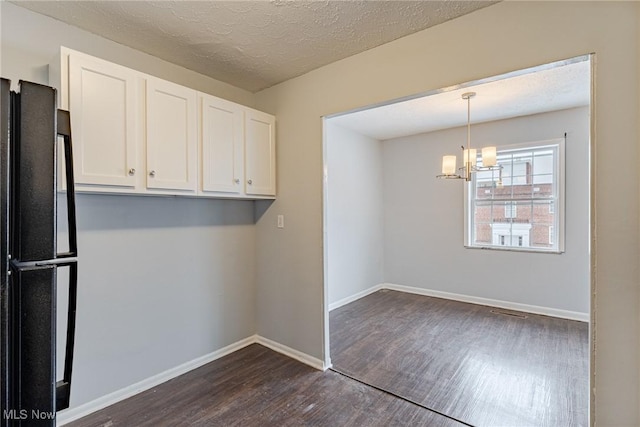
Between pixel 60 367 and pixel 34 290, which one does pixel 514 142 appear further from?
pixel 60 367

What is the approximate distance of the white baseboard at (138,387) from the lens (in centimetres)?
194

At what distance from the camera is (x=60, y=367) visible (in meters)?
1.99

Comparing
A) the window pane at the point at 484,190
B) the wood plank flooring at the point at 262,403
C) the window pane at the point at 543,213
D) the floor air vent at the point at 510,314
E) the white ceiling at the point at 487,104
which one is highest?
the white ceiling at the point at 487,104

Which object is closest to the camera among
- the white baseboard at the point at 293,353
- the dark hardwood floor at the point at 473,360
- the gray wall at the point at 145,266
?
the gray wall at the point at 145,266

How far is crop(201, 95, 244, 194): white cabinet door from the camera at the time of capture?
2332 mm

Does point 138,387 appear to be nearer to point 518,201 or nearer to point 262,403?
point 262,403

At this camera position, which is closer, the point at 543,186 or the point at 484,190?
the point at 543,186

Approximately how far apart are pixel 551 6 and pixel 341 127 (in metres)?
2.89

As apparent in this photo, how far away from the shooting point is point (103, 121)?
1820 mm

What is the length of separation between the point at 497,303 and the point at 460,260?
28.2 inches

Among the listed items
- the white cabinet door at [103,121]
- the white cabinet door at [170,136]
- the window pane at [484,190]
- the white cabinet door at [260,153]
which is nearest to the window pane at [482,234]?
the window pane at [484,190]

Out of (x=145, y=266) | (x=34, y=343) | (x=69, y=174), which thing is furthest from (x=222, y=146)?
(x=34, y=343)

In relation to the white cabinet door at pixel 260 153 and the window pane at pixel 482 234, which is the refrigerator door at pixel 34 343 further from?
the window pane at pixel 482 234

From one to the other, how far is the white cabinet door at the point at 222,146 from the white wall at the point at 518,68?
470 millimetres
